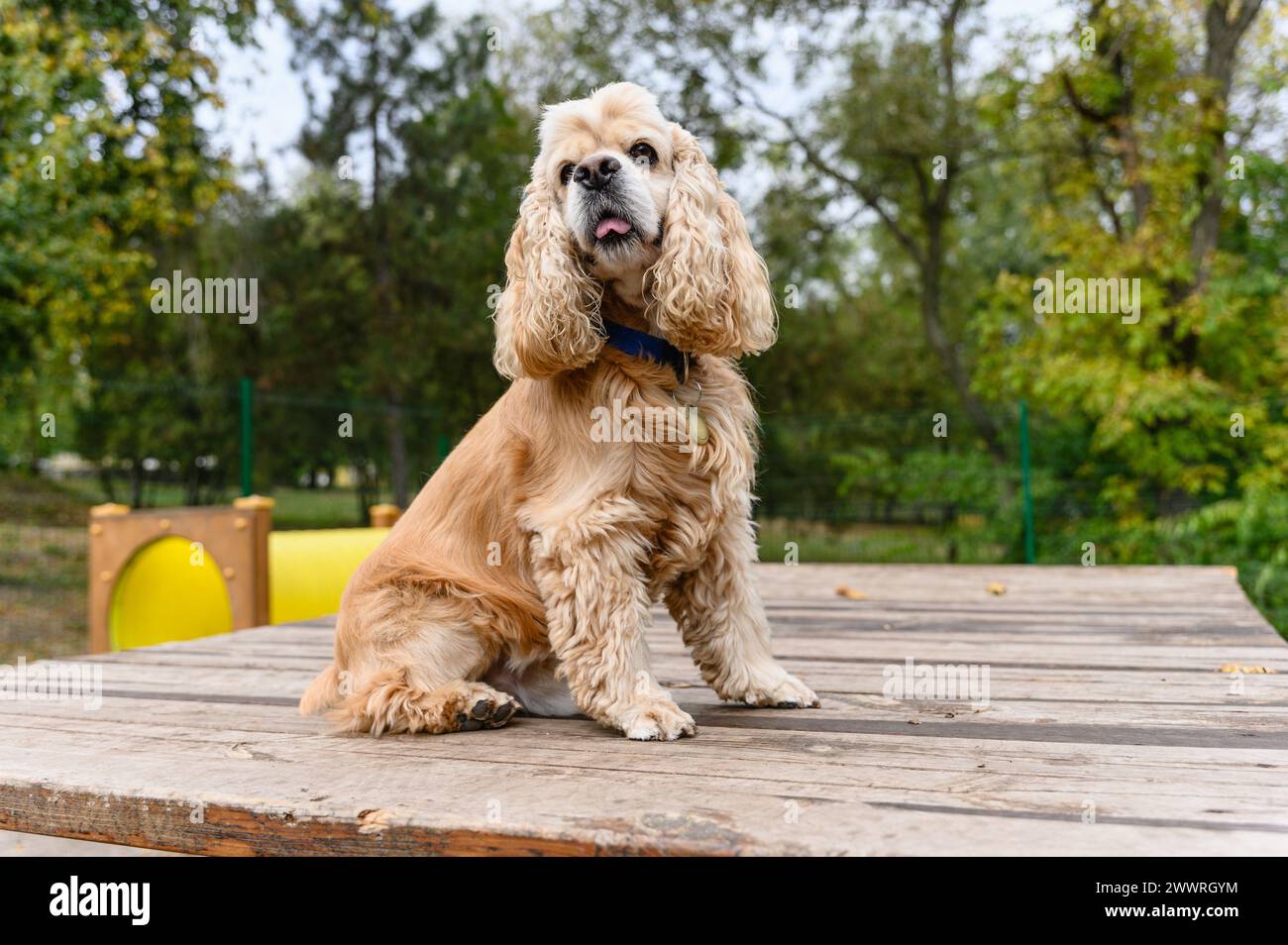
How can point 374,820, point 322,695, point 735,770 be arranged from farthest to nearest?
point 322,695 < point 735,770 < point 374,820

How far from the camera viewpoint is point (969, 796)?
1.80 m

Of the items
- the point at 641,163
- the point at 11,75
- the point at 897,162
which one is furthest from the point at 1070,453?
the point at 11,75

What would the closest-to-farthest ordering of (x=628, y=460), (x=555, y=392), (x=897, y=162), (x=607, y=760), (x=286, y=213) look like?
(x=607, y=760) → (x=628, y=460) → (x=555, y=392) → (x=897, y=162) → (x=286, y=213)

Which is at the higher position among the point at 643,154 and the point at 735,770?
the point at 643,154

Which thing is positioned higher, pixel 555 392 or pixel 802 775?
pixel 555 392

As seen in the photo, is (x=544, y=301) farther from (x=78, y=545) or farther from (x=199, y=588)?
(x=78, y=545)

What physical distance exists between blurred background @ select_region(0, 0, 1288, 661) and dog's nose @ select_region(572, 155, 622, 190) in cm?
395

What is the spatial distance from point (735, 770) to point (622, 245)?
123 cm

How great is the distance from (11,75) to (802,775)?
30.5ft

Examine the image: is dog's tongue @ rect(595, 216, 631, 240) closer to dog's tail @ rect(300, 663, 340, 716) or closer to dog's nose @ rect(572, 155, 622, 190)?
dog's nose @ rect(572, 155, 622, 190)

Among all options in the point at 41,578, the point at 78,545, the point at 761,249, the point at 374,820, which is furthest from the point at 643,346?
the point at 761,249

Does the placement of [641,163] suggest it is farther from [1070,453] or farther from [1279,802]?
[1070,453]

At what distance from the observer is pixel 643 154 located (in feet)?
7.99

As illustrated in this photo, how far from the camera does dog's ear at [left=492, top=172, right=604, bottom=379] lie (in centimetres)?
235
